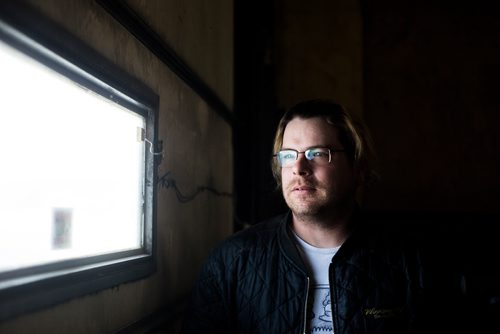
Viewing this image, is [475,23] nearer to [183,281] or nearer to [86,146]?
[183,281]

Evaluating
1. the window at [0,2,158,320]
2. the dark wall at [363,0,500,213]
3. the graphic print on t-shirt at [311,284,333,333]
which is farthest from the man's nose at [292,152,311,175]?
the dark wall at [363,0,500,213]

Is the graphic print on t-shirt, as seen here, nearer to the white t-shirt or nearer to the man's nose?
the white t-shirt

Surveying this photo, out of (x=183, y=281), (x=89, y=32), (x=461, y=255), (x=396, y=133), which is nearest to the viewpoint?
(x=89, y=32)

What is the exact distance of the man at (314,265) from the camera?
1413 mm

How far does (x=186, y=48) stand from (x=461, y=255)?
209 centimetres

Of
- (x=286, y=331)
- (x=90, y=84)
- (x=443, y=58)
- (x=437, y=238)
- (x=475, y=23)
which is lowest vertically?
(x=286, y=331)

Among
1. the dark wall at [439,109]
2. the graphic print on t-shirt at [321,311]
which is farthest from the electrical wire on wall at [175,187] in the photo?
the dark wall at [439,109]

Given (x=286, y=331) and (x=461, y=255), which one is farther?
(x=461, y=255)

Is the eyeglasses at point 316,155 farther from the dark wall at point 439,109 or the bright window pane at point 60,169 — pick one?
the dark wall at point 439,109

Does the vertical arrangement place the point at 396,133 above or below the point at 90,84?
above

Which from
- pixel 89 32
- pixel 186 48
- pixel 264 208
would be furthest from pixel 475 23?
pixel 89 32

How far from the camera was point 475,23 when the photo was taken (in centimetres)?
379

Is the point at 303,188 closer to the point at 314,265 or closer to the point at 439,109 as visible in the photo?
the point at 314,265

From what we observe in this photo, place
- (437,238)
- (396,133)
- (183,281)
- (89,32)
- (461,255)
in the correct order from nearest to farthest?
(89,32), (183,281), (461,255), (437,238), (396,133)
